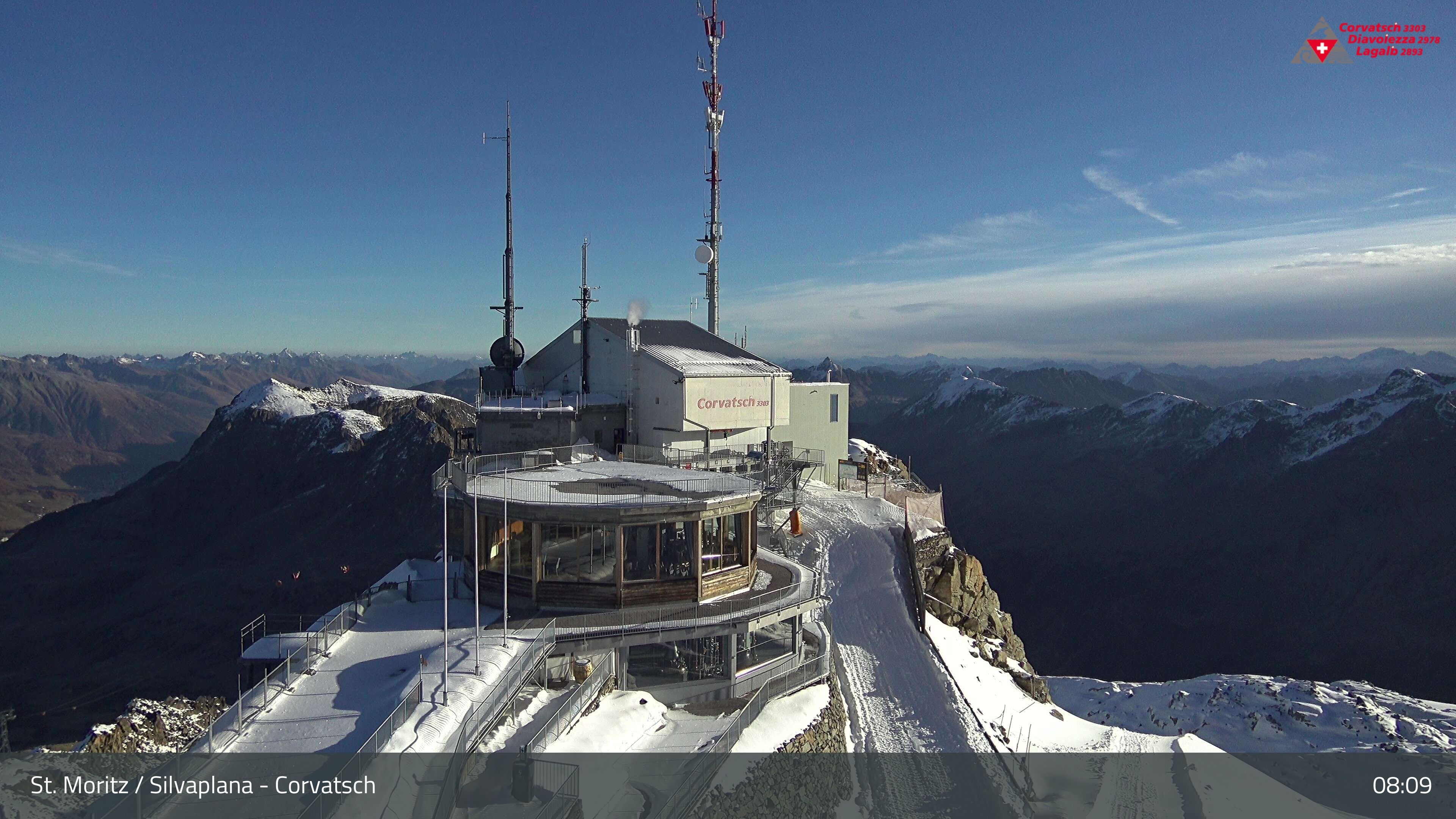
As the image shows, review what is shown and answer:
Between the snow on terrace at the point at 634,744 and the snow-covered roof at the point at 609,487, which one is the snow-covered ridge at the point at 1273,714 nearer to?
the snow-covered roof at the point at 609,487

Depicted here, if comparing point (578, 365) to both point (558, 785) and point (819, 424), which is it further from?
point (558, 785)

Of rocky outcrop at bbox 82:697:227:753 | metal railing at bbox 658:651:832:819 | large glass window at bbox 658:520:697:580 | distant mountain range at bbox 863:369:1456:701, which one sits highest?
large glass window at bbox 658:520:697:580

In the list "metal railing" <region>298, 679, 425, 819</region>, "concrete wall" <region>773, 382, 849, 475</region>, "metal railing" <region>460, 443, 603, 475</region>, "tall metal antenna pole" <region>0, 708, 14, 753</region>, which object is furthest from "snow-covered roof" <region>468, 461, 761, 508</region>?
"concrete wall" <region>773, 382, 849, 475</region>

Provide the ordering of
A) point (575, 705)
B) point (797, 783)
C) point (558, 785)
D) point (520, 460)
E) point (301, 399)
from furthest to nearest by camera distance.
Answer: point (301, 399)
point (520, 460)
point (797, 783)
point (575, 705)
point (558, 785)

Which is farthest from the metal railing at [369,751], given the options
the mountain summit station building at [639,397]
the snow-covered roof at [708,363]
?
the snow-covered roof at [708,363]

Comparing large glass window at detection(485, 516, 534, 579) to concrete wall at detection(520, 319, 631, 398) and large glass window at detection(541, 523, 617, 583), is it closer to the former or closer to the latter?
large glass window at detection(541, 523, 617, 583)

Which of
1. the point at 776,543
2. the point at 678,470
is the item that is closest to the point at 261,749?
the point at 678,470
